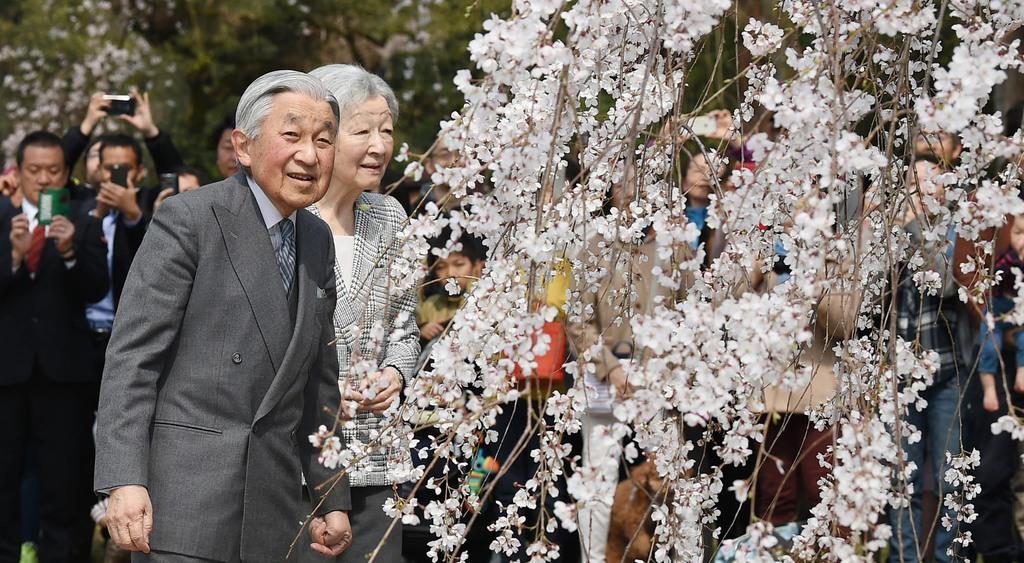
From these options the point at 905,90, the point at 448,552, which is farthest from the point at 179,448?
the point at 905,90

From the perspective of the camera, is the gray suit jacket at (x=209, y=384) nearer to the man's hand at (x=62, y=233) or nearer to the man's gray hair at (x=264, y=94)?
the man's gray hair at (x=264, y=94)

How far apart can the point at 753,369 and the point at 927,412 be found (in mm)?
3626

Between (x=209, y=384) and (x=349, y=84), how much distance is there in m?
1.02

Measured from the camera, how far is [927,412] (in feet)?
17.8

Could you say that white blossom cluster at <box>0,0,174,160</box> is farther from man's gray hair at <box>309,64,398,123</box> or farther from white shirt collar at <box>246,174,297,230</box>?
white shirt collar at <box>246,174,297,230</box>

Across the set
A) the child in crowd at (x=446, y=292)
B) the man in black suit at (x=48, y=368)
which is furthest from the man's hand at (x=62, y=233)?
the child in crowd at (x=446, y=292)

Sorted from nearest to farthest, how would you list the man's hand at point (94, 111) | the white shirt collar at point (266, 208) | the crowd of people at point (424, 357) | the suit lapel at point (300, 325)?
the suit lapel at point (300, 325) → the white shirt collar at point (266, 208) → the crowd of people at point (424, 357) → the man's hand at point (94, 111)

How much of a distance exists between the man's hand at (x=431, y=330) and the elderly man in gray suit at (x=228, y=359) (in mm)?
2209

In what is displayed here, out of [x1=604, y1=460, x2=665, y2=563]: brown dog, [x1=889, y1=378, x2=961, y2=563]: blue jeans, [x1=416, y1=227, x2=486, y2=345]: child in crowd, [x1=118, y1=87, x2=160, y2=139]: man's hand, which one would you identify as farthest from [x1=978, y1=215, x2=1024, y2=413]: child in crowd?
[x1=118, y1=87, x2=160, y2=139]: man's hand

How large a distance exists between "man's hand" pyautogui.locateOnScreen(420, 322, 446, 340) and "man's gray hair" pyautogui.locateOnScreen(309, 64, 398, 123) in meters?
1.84

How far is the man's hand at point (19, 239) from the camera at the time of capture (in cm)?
573

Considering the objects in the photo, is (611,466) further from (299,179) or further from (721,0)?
(299,179)

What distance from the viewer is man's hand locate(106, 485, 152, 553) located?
8.76 feet

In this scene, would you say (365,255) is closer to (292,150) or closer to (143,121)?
(292,150)
